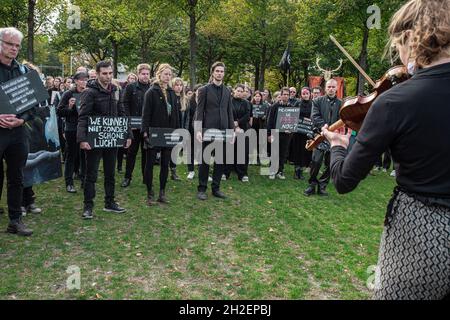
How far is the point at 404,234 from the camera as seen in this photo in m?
2.07

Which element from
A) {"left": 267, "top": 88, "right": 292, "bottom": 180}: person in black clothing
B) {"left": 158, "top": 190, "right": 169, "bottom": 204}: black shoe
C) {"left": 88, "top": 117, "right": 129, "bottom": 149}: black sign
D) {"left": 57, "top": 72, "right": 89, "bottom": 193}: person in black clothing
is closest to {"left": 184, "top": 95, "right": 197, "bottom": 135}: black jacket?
{"left": 267, "top": 88, "right": 292, "bottom": 180}: person in black clothing

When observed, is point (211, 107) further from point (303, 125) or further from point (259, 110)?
point (259, 110)

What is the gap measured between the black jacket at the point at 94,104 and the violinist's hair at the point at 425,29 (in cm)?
547

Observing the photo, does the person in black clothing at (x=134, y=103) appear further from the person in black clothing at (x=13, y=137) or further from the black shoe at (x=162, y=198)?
the person in black clothing at (x=13, y=137)

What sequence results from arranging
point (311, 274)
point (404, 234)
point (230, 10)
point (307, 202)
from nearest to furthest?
point (404, 234), point (311, 274), point (307, 202), point (230, 10)

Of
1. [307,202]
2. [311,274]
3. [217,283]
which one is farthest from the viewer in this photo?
[307,202]

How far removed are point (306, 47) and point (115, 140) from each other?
27527mm

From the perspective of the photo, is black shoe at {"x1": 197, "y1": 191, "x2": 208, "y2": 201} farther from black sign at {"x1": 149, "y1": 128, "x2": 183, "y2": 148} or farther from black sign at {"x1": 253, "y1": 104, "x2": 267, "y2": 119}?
black sign at {"x1": 253, "y1": 104, "x2": 267, "y2": 119}

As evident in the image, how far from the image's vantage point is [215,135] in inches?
337

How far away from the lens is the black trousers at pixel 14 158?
5551 millimetres

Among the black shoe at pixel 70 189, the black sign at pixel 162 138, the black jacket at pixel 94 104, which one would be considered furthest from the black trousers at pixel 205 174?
the black shoe at pixel 70 189
